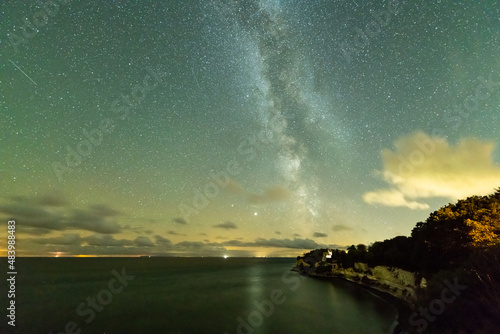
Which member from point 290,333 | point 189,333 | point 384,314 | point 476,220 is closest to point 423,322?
point 290,333

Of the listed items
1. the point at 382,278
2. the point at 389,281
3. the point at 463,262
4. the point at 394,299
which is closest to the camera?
the point at 463,262

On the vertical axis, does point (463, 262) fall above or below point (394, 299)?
above

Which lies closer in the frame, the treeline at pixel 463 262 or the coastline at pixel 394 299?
the treeline at pixel 463 262

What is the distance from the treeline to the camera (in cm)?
1872

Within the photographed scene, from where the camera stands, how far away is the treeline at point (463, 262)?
61.4ft

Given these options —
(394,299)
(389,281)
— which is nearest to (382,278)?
(389,281)

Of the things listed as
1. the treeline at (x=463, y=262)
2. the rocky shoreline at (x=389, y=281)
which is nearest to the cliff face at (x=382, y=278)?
the rocky shoreline at (x=389, y=281)

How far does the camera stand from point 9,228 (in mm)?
22609

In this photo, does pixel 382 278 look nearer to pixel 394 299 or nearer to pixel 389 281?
pixel 389 281

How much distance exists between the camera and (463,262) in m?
31.0

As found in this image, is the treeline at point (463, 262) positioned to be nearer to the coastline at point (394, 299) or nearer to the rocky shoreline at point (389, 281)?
the rocky shoreline at point (389, 281)

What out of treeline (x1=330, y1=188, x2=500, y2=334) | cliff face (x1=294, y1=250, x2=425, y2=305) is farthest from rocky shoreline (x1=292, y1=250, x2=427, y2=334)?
treeline (x1=330, y1=188, x2=500, y2=334)

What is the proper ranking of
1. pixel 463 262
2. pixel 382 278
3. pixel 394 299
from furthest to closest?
1. pixel 382 278
2. pixel 394 299
3. pixel 463 262

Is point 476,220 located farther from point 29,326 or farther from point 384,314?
point 29,326
